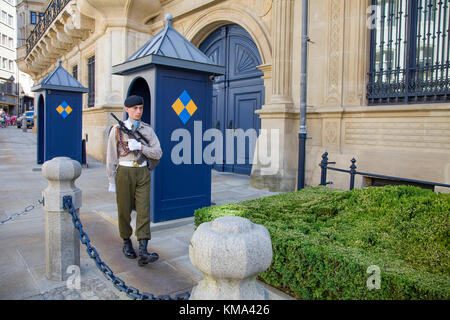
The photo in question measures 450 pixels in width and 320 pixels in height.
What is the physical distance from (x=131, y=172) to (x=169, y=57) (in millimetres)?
2004

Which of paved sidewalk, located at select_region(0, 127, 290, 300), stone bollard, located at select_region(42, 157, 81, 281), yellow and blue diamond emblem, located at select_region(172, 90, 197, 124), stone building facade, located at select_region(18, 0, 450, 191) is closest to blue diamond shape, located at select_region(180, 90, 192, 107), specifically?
yellow and blue diamond emblem, located at select_region(172, 90, 197, 124)

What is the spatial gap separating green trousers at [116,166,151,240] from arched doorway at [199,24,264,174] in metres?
6.21

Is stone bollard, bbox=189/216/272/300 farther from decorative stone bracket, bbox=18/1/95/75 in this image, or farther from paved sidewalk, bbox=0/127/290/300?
decorative stone bracket, bbox=18/1/95/75

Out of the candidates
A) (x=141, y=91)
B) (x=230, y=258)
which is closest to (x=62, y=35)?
(x=141, y=91)

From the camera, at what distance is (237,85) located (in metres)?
10.5

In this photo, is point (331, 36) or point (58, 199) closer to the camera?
point (58, 199)

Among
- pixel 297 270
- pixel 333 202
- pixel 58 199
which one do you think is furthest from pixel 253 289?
pixel 333 202

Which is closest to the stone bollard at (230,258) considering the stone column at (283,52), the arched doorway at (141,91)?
the arched doorway at (141,91)

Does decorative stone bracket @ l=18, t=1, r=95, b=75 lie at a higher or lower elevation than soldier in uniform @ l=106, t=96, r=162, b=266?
higher

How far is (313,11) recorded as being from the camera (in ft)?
25.5

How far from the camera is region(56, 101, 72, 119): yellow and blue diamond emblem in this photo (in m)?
11.0
